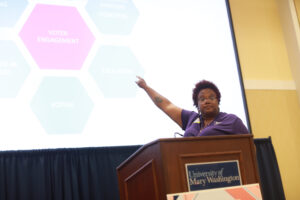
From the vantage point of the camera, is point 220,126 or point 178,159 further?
point 220,126

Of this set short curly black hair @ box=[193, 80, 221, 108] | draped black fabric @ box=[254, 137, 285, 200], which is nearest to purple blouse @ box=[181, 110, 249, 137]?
short curly black hair @ box=[193, 80, 221, 108]

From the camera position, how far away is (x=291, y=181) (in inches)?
180

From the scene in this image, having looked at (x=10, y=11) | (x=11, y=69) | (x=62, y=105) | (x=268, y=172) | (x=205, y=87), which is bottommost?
(x=268, y=172)

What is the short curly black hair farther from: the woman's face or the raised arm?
the raised arm

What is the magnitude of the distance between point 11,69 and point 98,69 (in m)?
0.70

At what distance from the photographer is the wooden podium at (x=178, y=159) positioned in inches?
80.4

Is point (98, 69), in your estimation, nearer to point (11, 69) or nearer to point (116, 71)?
point (116, 71)

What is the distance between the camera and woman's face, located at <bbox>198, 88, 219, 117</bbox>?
2.95 meters

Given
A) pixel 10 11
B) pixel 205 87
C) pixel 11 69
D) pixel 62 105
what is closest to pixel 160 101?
pixel 205 87

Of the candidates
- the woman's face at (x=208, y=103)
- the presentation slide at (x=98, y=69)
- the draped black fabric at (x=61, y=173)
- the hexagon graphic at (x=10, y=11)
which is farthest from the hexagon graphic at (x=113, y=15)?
the woman's face at (x=208, y=103)

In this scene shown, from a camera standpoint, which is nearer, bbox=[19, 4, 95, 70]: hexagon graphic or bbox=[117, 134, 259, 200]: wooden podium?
bbox=[117, 134, 259, 200]: wooden podium

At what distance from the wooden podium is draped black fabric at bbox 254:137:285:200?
7.08ft

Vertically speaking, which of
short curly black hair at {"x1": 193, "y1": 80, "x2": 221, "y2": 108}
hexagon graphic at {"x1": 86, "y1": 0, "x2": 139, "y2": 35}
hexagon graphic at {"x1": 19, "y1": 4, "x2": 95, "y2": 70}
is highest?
hexagon graphic at {"x1": 86, "y1": 0, "x2": 139, "y2": 35}

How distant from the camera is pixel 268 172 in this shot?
4.31m
